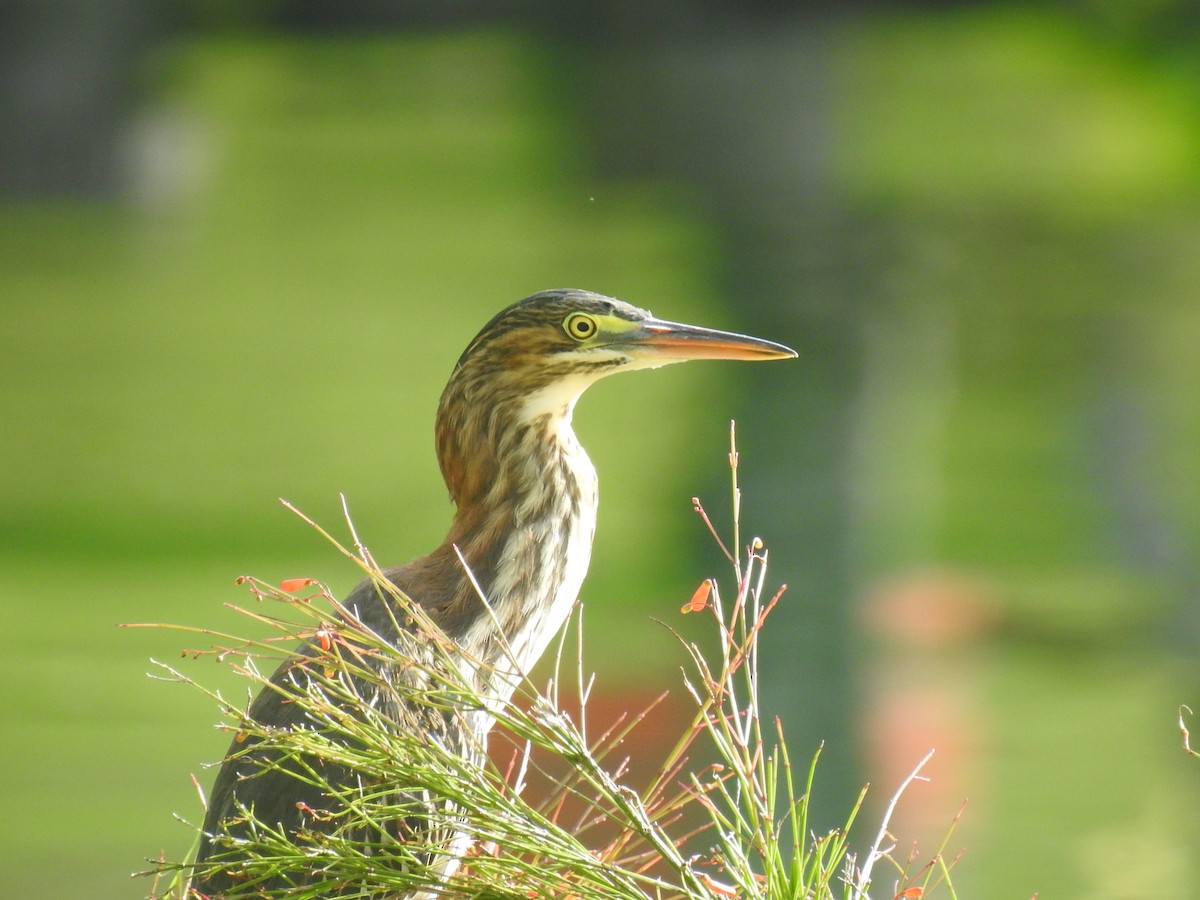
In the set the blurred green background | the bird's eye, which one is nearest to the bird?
the bird's eye

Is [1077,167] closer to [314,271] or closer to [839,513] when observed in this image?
[839,513]

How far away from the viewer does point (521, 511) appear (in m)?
1.66

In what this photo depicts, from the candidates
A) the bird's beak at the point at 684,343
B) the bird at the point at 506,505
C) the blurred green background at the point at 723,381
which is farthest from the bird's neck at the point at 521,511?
the blurred green background at the point at 723,381

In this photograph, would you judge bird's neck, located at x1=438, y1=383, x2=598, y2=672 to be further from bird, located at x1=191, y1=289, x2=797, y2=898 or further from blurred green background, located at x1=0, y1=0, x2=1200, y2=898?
blurred green background, located at x1=0, y1=0, x2=1200, y2=898

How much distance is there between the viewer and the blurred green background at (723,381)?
4574 mm

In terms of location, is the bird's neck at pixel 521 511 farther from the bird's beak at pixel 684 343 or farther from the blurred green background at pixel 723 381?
the blurred green background at pixel 723 381

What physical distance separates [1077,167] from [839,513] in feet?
26.7

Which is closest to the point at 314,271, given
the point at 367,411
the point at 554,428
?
the point at 367,411

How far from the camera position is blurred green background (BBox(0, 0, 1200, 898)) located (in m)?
4.57

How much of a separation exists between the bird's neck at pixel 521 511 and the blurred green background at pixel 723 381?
7.68ft

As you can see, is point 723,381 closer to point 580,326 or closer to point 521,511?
point 521,511

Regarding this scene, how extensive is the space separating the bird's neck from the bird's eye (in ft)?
0.32

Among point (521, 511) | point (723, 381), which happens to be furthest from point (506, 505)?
point (723, 381)

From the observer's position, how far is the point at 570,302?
1.53 meters
